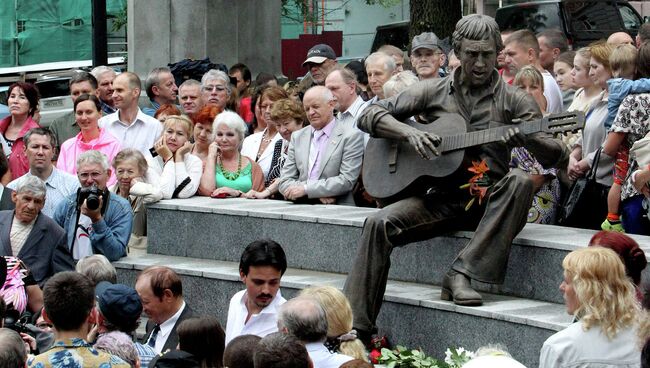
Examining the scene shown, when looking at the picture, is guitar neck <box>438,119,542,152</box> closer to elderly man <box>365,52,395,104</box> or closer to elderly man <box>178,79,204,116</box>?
elderly man <box>365,52,395,104</box>

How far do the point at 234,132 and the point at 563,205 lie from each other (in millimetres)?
2810

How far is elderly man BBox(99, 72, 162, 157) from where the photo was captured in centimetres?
1325

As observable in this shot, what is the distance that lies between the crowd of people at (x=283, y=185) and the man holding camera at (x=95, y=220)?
14 millimetres

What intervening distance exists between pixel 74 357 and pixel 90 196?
13.1 feet

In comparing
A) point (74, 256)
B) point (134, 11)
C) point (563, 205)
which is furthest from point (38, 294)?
point (134, 11)

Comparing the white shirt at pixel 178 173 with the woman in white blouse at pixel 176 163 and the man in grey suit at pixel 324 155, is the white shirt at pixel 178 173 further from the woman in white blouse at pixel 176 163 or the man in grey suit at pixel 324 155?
the man in grey suit at pixel 324 155

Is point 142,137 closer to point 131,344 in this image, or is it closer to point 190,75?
point 190,75

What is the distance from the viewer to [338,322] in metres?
8.04

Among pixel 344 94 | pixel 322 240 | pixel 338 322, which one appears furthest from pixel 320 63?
pixel 338 322

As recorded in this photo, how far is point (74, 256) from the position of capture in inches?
452

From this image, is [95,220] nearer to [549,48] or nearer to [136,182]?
[136,182]

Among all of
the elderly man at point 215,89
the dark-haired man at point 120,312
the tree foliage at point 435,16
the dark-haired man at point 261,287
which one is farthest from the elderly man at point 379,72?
the tree foliage at point 435,16

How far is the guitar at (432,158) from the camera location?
930 centimetres

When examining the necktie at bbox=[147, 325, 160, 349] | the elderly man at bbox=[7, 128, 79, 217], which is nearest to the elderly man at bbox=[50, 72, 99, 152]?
the elderly man at bbox=[7, 128, 79, 217]
